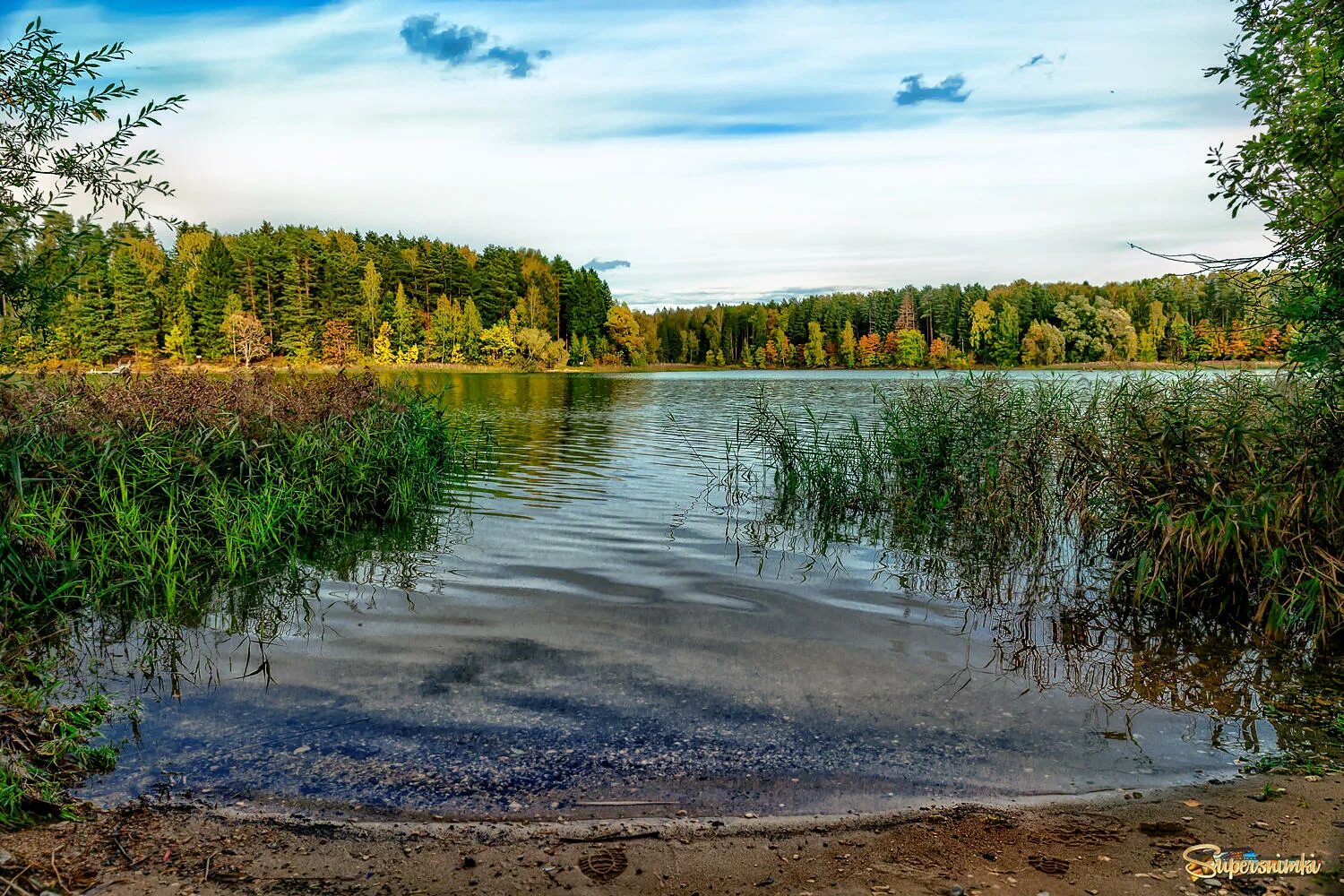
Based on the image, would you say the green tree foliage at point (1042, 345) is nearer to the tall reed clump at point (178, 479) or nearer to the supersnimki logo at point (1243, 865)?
the tall reed clump at point (178, 479)

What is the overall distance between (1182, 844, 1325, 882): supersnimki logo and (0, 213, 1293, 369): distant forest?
42.1 meters

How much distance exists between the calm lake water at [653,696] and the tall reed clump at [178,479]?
132cm

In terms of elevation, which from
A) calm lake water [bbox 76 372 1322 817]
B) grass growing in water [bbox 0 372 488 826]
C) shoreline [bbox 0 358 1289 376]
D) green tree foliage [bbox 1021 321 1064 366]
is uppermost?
green tree foliage [bbox 1021 321 1064 366]

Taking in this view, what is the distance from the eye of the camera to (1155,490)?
8.59m

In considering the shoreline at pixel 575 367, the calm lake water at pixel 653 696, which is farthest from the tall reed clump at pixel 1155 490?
the calm lake water at pixel 653 696

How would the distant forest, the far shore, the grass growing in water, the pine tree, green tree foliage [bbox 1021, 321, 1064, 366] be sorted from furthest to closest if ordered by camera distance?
green tree foliage [bbox 1021, 321, 1064, 366] → the pine tree → the distant forest → the far shore → the grass growing in water

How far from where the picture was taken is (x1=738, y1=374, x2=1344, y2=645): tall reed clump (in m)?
7.53

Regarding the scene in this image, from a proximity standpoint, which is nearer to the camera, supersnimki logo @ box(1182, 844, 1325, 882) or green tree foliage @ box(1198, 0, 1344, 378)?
supersnimki logo @ box(1182, 844, 1325, 882)

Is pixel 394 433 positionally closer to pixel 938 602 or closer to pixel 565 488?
pixel 565 488

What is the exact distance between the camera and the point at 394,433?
1460 cm

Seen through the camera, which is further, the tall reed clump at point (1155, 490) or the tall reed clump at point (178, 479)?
the tall reed clump at point (178, 479)

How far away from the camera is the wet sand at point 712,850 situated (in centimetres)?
389

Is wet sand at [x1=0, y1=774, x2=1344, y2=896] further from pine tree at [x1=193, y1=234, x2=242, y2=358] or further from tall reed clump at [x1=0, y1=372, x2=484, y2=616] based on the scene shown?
pine tree at [x1=193, y1=234, x2=242, y2=358]

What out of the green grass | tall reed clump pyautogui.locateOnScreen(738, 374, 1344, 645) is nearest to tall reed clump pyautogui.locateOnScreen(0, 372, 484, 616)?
the green grass
